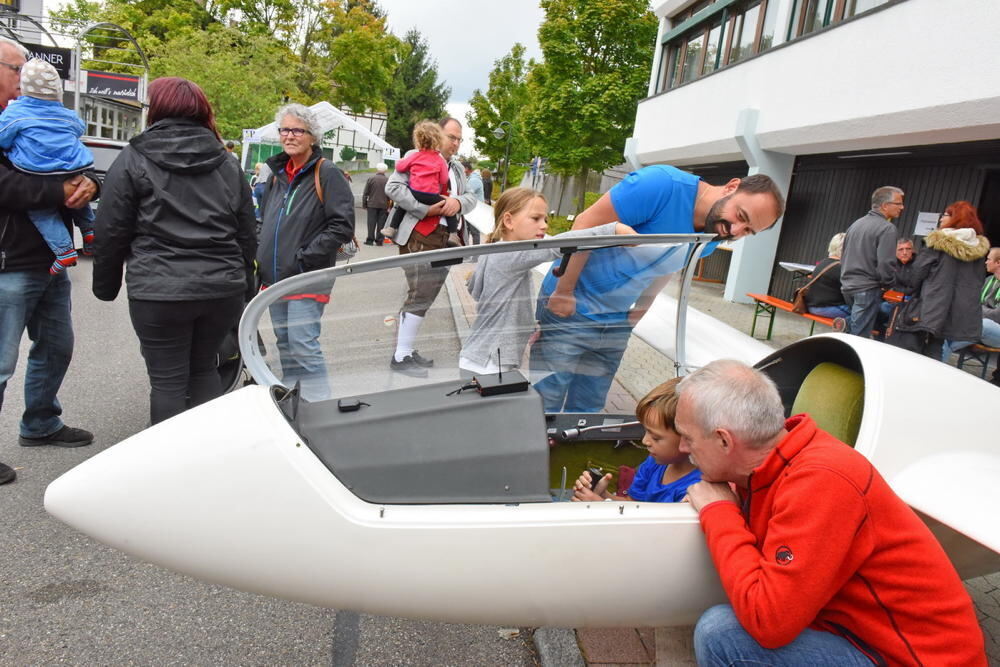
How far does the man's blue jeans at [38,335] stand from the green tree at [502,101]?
3850 cm

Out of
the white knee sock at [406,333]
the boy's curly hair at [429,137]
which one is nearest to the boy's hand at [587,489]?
the white knee sock at [406,333]

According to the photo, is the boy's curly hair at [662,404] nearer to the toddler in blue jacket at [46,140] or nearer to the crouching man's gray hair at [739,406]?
the crouching man's gray hair at [739,406]

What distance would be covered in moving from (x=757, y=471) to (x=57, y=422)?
10.8 feet

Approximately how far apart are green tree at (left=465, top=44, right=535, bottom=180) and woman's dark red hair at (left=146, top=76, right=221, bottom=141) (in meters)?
38.7

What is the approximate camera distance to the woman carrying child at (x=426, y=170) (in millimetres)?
4594

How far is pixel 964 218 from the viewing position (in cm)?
493

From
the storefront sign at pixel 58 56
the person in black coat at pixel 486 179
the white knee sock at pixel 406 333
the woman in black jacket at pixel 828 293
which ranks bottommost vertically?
the white knee sock at pixel 406 333

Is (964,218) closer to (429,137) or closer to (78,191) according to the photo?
(429,137)

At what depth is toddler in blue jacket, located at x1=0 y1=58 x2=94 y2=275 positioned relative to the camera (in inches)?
103

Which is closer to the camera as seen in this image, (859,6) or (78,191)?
(78,191)

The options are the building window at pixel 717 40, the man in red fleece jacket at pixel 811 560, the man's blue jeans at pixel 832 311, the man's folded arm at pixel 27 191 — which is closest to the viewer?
the man in red fleece jacket at pixel 811 560

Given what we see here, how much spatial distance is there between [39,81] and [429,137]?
7.98ft

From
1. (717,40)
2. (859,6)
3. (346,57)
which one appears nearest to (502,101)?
(346,57)

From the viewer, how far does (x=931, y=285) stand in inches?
199
